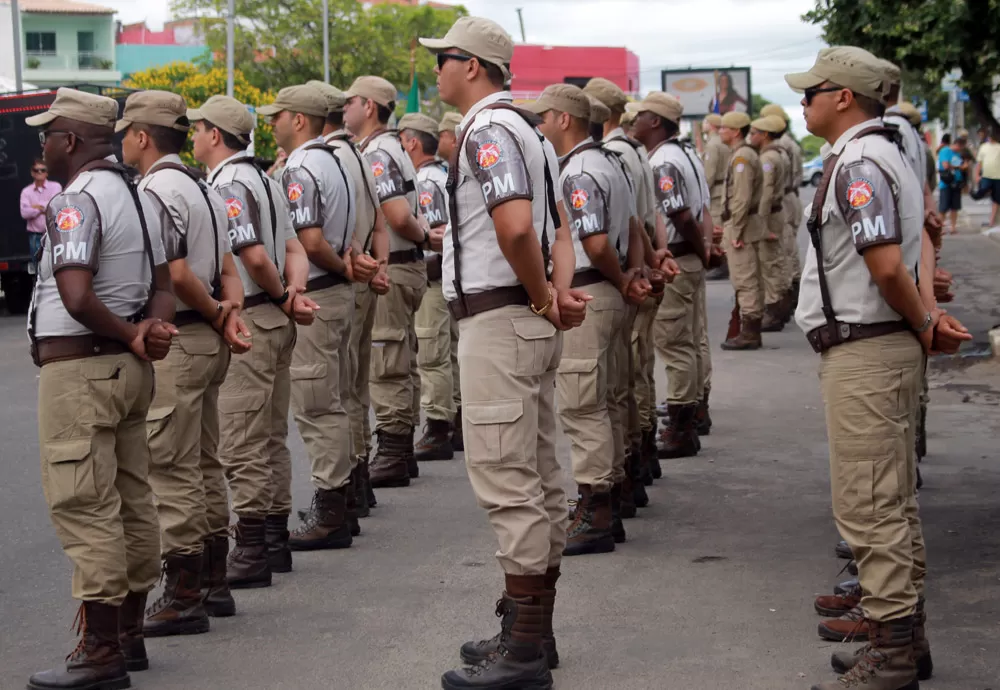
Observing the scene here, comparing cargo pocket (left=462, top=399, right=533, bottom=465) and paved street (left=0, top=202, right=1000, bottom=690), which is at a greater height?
cargo pocket (left=462, top=399, right=533, bottom=465)

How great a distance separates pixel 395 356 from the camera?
954 centimetres

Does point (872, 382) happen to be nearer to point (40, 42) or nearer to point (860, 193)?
point (860, 193)

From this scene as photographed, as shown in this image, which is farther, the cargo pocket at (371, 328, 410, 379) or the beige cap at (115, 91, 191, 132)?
the cargo pocket at (371, 328, 410, 379)

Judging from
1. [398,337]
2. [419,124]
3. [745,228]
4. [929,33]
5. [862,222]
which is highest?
[929,33]

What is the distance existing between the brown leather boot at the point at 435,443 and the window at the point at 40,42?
296 feet

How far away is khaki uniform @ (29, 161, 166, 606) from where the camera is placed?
532 cm

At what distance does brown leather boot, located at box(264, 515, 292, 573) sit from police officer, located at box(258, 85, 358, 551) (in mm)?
408

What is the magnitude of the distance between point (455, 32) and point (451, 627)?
7.94 ft

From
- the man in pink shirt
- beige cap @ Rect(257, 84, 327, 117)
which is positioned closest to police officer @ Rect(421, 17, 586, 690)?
beige cap @ Rect(257, 84, 327, 117)

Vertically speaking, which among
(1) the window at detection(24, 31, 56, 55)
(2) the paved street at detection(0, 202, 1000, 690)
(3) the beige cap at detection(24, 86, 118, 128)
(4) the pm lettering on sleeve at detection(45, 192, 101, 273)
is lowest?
(2) the paved street at detection(0, 202, 1000, 690)

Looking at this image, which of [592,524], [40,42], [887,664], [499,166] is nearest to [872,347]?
[887,664]

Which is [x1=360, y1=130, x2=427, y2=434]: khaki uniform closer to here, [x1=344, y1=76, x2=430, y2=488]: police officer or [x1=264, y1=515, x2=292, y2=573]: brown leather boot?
[x1=344, y1=76, x2=430, y2=488]: police officer

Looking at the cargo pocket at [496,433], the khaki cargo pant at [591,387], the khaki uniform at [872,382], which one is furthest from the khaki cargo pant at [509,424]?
the khaki cargo pant at [591,387]

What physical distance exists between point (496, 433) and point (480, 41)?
1.46m
